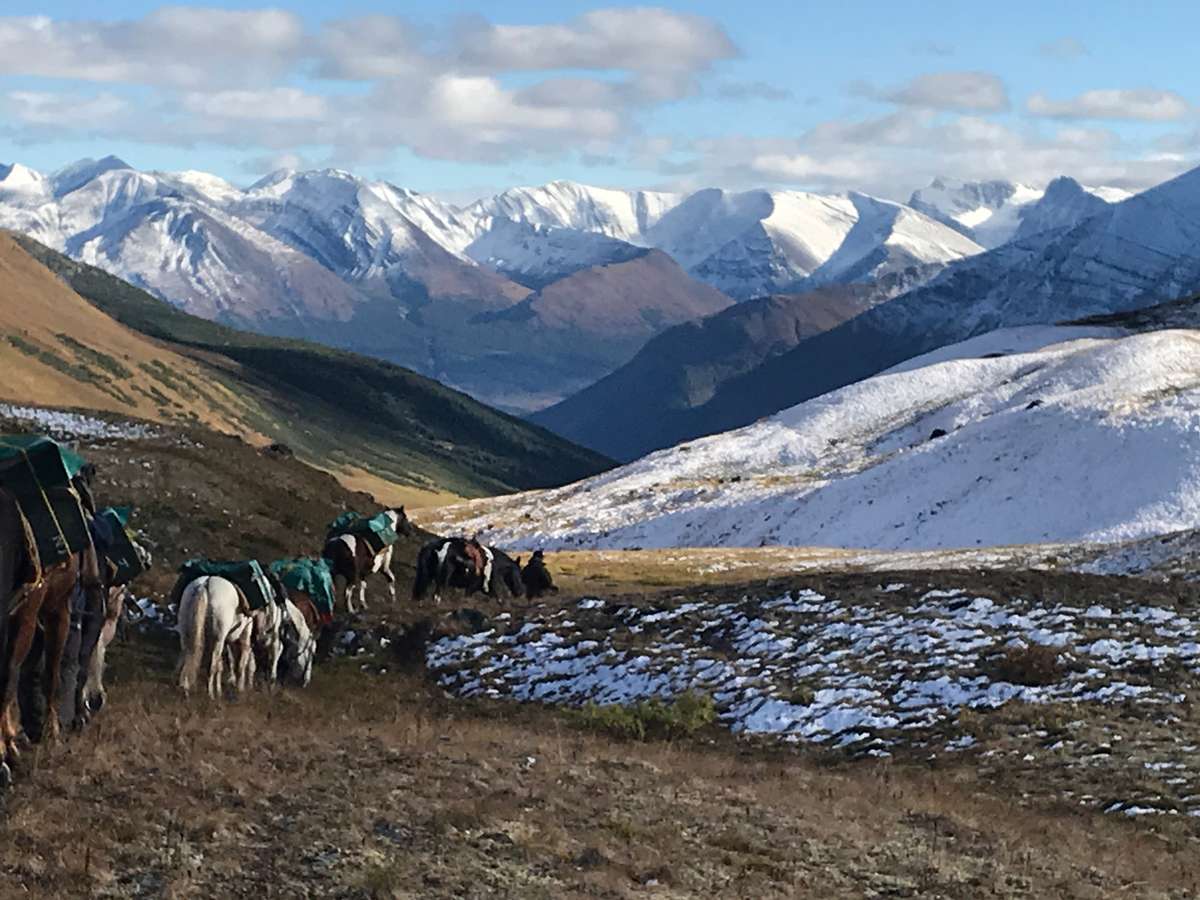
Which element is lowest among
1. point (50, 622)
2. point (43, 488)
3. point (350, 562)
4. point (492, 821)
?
point (350, 562)

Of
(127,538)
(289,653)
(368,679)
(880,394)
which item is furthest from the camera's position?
(880,394)

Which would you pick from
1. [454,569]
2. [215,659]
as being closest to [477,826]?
[215,659]

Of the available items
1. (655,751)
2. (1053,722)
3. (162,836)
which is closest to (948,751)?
(1053,722)

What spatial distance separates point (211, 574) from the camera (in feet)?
77.6

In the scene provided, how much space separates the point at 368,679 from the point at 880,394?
413 feet

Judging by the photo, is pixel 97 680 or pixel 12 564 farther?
pixel 97 680

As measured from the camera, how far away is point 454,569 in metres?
41.8

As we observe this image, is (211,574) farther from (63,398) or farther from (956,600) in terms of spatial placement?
(63,398)

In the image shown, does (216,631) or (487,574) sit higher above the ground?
(216,631)

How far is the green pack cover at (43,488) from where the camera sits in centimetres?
1336

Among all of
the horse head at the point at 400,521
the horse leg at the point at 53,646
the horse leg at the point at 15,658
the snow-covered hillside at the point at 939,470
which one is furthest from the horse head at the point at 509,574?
the snow-covered hillside at the point at 939,470

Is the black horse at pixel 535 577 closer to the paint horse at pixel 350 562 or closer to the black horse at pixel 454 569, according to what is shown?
the black horse at pixel 454 569

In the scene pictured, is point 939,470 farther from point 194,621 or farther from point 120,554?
point 120,554

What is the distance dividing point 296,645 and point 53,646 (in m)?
12.6
